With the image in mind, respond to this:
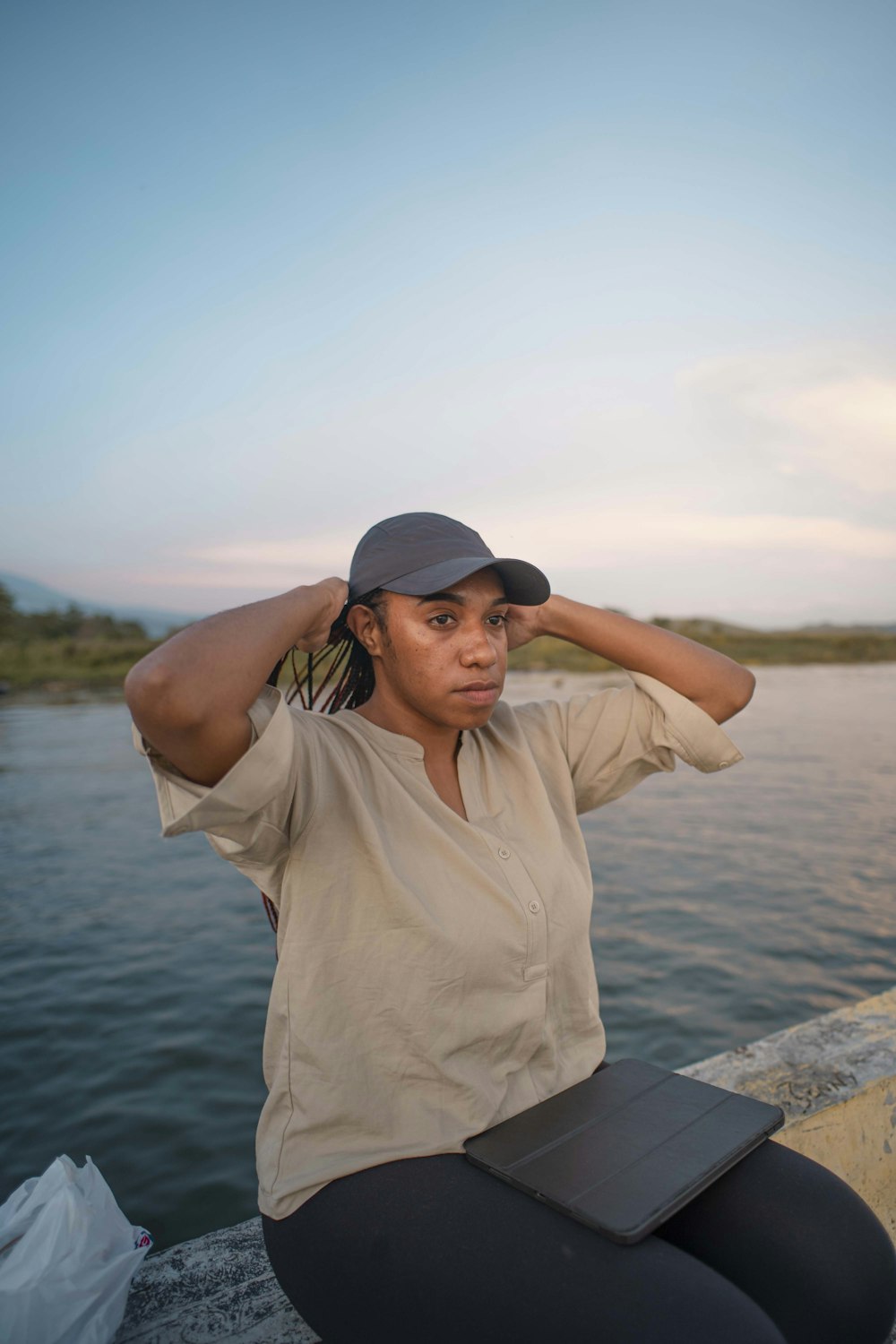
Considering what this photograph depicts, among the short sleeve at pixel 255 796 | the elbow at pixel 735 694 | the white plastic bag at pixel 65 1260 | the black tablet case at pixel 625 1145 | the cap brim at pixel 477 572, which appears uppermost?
the cap brim at pixel 477 572

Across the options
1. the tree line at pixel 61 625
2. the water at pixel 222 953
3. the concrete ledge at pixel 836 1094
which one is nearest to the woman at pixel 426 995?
the concrete ledge at pixel 836 1094

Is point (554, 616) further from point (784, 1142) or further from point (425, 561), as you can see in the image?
point (784, 1142)

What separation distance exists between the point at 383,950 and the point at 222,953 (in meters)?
5.08

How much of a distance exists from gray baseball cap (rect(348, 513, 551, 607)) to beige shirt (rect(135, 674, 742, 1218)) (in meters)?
0.32

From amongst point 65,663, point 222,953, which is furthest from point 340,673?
point 65,663

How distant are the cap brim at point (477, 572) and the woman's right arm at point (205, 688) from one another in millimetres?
329

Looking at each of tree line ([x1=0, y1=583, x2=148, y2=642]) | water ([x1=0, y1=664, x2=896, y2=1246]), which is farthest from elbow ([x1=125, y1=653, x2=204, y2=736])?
tree line ([x1=0, y1=583, x2=148, y2=642])

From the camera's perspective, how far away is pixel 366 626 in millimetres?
1998

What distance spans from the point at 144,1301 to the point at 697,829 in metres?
8.64

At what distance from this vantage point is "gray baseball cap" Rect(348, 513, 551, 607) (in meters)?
1.83

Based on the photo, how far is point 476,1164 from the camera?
154 centimetres

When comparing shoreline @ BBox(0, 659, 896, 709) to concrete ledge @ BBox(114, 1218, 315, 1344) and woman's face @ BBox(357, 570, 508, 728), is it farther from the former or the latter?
concrete ledge @ BBox(114, 1218, 315, 1344)

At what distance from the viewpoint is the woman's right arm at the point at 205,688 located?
4.66 ft

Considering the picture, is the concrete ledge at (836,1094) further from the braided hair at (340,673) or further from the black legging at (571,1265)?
the braided hair at (340,673)
